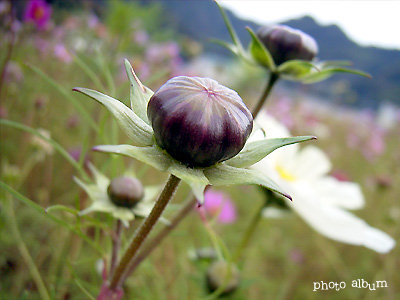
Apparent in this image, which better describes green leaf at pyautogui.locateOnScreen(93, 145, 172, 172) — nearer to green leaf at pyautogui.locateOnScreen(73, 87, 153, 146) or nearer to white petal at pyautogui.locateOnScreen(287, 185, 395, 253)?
green leaf at pyautogui.locateOnScreen(73, 87, 153, 146)

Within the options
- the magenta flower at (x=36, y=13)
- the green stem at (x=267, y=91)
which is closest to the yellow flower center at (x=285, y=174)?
the green stem at (x=267, y=91)

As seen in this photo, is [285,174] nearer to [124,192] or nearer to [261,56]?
[261,56]

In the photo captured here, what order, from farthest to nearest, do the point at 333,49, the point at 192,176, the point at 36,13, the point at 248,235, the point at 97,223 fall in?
the point at 333,49
the point at 36,13
the point at 248,235
the point at 97,223
the point at 192,176

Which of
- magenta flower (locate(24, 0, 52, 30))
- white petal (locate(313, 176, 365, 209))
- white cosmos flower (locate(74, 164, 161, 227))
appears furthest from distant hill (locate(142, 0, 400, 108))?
white cosmos flower (locate(74, 164, 161, 227))

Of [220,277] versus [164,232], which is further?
[220,277]

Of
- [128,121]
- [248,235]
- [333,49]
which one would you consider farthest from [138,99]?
[333,49]

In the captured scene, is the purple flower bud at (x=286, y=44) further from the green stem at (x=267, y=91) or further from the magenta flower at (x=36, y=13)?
the magenta flower at (x=36, y=13)

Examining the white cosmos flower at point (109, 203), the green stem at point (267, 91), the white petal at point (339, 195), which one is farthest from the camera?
the white petal at point (339, 195)
